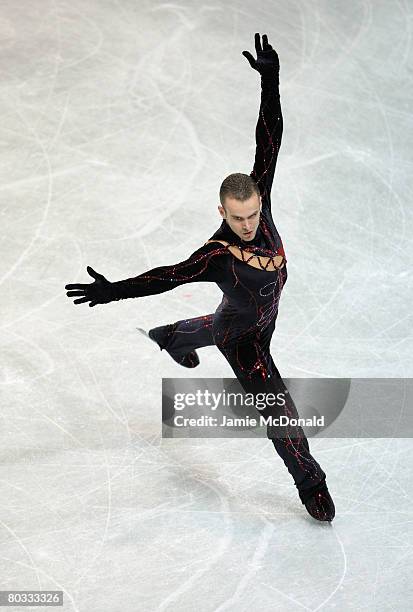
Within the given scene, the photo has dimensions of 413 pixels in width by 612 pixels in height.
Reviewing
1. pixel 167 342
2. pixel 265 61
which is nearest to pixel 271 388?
pixel 167 342

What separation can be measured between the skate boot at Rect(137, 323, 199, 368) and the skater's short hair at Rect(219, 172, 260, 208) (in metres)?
1.15

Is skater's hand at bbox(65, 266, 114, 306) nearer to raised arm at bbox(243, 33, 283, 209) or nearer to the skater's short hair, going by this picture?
the skater's short hair

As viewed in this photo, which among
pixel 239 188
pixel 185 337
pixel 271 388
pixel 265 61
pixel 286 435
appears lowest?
pixel 286 435

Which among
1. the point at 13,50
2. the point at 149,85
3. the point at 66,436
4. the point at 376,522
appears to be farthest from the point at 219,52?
the point at 376,522

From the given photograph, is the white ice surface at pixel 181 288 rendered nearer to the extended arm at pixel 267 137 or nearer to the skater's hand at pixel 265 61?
the extended arm at pixel 267 137

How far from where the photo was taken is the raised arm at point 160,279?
12.4 ft

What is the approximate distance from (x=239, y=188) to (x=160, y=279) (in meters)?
0.47

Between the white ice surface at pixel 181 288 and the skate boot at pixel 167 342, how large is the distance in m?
0.22

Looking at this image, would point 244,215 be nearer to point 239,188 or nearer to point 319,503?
point 239,188

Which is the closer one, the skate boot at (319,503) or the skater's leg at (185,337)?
the skate boot at (319,503)

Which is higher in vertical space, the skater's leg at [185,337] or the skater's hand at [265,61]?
the skater's hand at [265,61]

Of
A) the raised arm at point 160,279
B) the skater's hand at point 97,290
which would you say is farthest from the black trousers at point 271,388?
the skater's hand at point 97,290

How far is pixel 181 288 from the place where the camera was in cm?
569

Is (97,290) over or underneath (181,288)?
over
